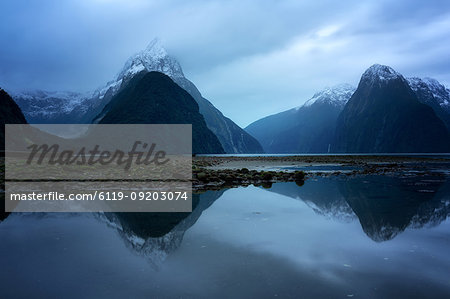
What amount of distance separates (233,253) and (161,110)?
160m

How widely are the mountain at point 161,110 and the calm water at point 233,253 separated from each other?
482 ft

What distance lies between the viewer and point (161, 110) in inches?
6442

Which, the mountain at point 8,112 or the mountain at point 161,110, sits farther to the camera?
the mountain at point 161,110

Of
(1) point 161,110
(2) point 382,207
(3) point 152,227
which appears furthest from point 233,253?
(1) point 161,110

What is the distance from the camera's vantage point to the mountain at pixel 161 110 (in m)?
159

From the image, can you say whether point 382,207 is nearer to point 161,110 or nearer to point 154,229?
point 154,229

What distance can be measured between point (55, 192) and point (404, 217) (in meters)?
20.8

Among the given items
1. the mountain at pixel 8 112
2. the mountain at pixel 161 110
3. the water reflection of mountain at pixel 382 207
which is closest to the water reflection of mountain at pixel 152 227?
the water reflection of mountain at pixel 382 207

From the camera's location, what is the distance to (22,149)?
71.6m

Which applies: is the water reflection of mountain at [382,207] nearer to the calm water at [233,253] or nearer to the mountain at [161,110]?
the calm water at [233,253]

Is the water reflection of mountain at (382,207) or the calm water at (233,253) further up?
the water reflection of mountain at (382,207)

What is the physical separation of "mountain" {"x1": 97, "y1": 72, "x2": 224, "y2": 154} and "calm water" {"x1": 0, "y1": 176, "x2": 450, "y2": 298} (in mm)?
146941

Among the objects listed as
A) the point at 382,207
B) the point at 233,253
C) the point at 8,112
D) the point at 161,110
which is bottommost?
the point at 233,253

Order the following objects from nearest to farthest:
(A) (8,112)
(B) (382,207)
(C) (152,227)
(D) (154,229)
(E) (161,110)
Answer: (D) (154,229), (C) (152,227), (B) (382,207), (A) (8,112), (E) (161,110)
